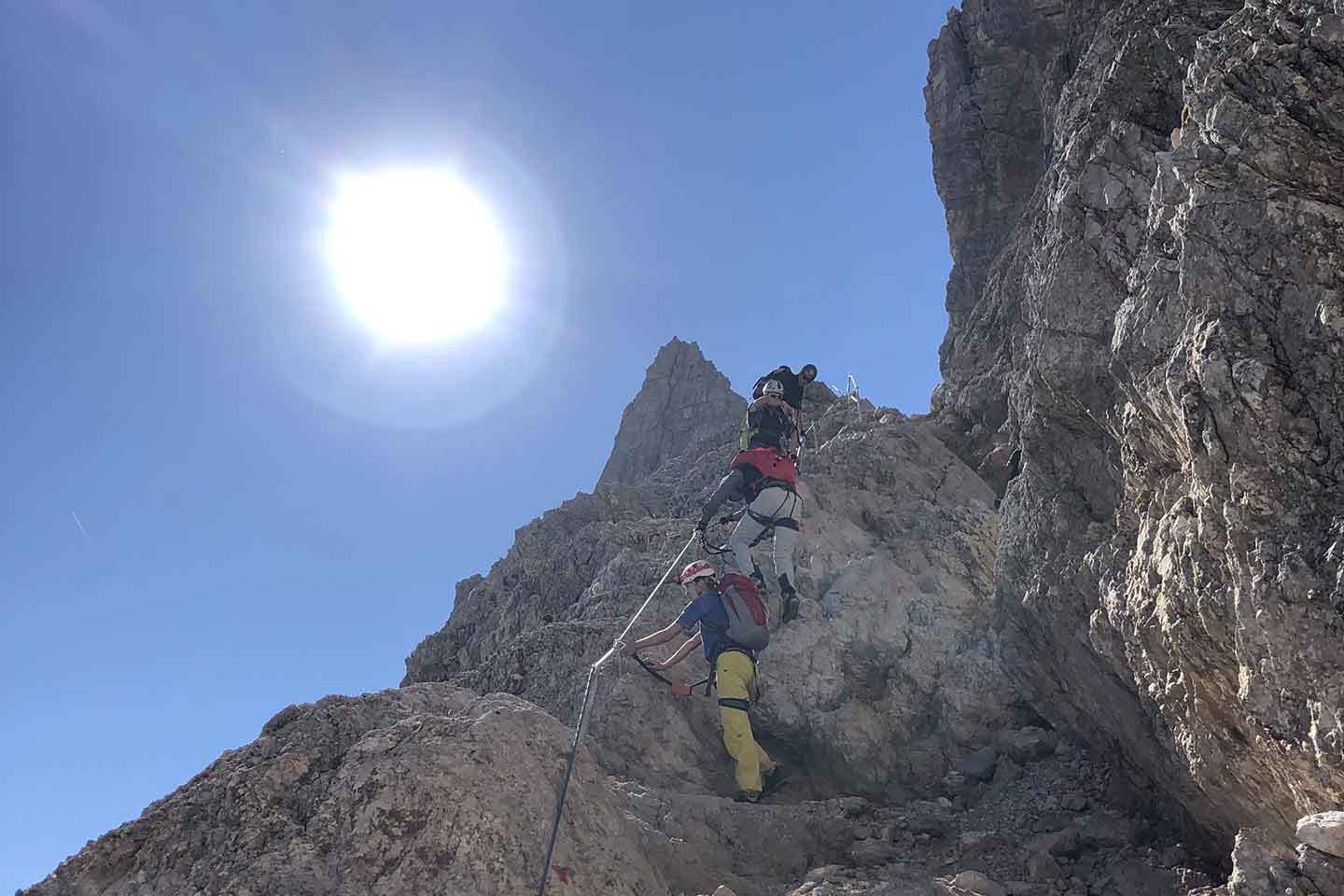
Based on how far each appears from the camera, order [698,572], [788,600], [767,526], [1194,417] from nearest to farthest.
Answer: [1194,417], [698,572], [788,600], [767,526]

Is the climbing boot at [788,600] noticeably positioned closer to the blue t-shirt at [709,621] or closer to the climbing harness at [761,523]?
the climbing harness at [761,523]

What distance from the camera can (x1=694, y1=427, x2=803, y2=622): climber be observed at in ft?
42.3

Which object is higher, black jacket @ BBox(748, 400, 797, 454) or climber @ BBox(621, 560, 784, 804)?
black jacket @ BBox(748, 400, 797, 454)

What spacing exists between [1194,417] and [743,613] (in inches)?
279

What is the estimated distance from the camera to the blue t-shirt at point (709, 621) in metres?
10.7

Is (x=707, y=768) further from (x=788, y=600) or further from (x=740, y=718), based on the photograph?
(x=788, y=600)

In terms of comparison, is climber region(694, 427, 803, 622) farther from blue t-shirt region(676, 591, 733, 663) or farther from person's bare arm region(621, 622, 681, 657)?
person's bare arm region(621, 622, 681, 657)

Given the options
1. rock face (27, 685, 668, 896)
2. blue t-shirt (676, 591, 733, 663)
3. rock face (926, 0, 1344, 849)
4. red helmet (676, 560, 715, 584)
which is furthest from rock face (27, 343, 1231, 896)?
red helmet (676, 560, 715, 584)

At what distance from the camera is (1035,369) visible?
264 inches

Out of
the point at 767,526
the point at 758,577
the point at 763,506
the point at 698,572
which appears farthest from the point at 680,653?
the point at 763,506

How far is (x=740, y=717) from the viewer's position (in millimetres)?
9953

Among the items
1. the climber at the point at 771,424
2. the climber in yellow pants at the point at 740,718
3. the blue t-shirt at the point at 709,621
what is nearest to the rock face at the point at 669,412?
the climber at the point at 771,424

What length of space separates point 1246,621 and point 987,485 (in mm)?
11609

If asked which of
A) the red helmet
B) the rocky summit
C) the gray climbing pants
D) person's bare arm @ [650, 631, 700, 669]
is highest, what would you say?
the gray climbing pants
